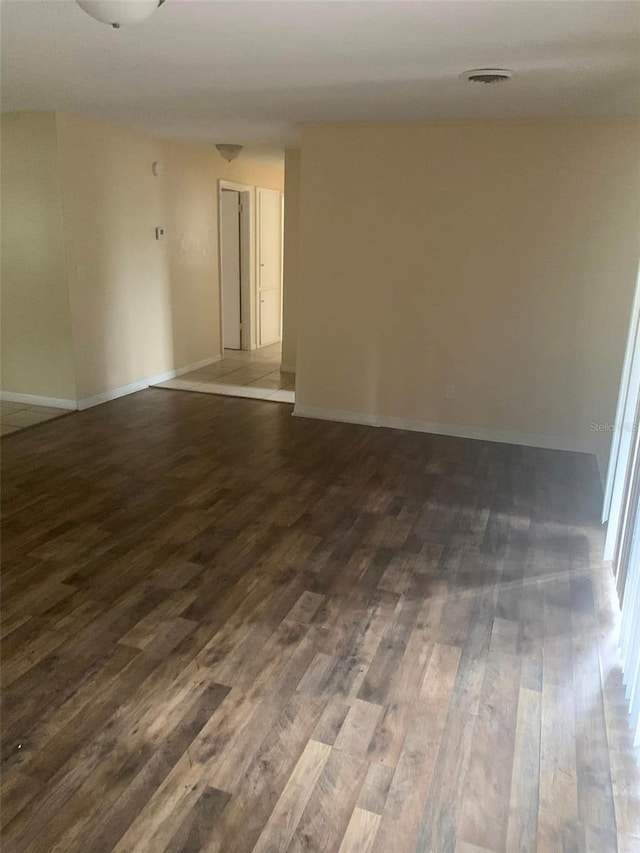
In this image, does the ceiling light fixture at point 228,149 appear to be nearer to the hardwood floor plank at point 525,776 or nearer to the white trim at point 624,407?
the white trim at point 624,407

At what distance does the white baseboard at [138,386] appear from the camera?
5797mm

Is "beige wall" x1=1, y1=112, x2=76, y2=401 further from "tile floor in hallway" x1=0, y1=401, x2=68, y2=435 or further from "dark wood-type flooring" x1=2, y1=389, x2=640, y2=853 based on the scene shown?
"dark wood-type flooring" x1=2, y1=389, x2=640, y2=853

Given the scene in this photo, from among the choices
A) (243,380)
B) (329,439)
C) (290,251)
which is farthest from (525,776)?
(290,251)

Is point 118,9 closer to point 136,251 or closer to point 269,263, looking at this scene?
point 136,251

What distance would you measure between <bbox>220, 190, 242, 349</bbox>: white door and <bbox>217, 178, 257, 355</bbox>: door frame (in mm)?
60

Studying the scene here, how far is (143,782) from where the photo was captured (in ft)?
6.27

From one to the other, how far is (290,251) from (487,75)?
12.5 ft

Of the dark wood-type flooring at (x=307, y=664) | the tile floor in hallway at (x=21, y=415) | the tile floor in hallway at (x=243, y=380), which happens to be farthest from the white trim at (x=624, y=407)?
the tile floor in hallway at (x=21, y=415)

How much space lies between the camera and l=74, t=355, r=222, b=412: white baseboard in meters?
5.80

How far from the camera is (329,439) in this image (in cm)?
509

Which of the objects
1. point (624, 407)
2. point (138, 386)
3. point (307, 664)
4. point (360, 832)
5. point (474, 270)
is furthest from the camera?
point (138, 386)

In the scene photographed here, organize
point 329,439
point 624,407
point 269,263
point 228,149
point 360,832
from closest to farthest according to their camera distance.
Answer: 1. point 360,832
2. point 624,407
3. point 329,439
4. point 228,149
5. point 269,263

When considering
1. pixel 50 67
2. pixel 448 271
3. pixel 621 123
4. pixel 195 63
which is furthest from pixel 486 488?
pixel 50 67

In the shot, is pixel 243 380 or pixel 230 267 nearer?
pixel 243 380
